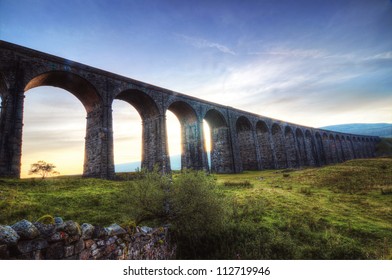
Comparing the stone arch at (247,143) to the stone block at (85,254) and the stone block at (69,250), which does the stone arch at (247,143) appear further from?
the stone block at (69,250)

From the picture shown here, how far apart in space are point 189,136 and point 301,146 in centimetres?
3294

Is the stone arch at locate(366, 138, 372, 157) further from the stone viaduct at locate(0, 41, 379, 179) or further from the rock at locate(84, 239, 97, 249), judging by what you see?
the rock at locate(84, 239, 97, 249)

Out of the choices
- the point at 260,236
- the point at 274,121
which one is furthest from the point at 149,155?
the point at 274,121

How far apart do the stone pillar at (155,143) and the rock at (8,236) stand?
20.1 metres

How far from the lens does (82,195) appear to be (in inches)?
464

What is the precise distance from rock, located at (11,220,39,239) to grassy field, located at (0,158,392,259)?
3.68m

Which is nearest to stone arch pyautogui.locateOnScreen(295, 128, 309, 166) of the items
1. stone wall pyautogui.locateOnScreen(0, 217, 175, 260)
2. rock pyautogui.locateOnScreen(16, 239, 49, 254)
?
stone wall pyautogui.locateOnScreen(0, 217, 175, 260)

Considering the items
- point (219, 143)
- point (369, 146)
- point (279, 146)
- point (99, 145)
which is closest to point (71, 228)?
point (99, 145)

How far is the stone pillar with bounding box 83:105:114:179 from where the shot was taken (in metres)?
19.0

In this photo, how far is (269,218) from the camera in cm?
974

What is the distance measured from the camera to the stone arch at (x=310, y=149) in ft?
172

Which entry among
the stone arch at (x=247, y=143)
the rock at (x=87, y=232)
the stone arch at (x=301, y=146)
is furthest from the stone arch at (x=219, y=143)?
the rock at (x=87, y=232)

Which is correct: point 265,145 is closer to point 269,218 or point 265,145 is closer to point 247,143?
point 247,143

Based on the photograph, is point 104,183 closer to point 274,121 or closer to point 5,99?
point 5,99
